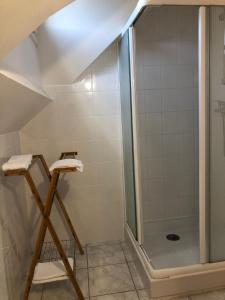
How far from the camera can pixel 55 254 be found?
7.06 feet

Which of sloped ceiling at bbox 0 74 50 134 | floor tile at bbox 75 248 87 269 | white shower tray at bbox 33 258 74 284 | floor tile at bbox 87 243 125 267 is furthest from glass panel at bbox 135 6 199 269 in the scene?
sloped ceiling at bbox 0 74 50 134

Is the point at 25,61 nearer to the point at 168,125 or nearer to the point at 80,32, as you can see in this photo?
the point at 80,32

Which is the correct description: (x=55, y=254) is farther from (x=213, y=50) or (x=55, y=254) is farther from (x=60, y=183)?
(x=213, y=50)

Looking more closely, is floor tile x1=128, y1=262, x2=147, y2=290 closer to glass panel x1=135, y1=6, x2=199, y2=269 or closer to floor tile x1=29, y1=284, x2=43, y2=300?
glass panel x1=135, y1=6, x2=199, y2=269

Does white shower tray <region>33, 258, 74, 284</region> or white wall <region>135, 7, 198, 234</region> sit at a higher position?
white wall <region>135, 7, 198, 234</region>

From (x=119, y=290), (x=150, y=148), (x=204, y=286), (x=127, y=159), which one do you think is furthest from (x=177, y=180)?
(x=119, y=290)

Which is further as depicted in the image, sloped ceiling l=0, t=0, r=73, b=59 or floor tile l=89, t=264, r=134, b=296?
floor tile l=89, t=264, r=134, b=296

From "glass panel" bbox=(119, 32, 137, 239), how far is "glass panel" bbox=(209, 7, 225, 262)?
59 centimetres

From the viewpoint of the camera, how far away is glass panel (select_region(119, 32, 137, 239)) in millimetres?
1873

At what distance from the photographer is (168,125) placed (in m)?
2.29

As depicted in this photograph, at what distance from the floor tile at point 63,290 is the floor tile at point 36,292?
29 mm

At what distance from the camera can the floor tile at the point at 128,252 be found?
2.03m

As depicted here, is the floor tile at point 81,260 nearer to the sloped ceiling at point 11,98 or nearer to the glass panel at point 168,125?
the glass panel at point 168,125

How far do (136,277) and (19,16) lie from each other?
5.68ft
